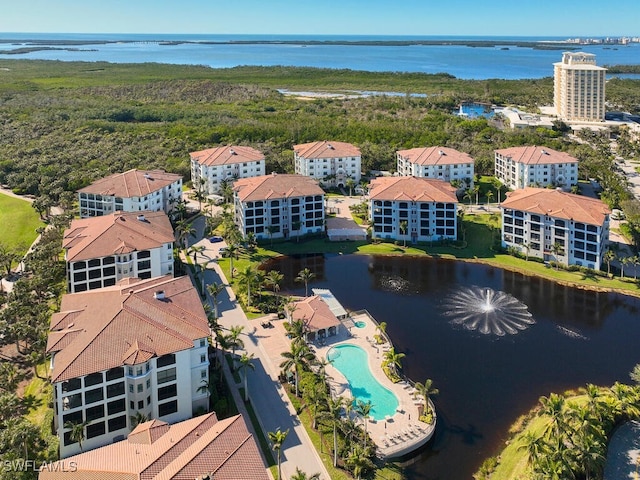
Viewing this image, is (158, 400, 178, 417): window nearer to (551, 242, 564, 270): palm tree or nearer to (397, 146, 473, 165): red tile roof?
(551, 242, 564, 270): palm tree

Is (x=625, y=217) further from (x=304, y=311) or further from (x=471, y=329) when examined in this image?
(x=304, y=311)

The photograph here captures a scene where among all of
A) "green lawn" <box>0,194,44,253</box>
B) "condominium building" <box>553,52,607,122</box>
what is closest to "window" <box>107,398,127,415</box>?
"green lawn" <box>0,194,44,253</box>

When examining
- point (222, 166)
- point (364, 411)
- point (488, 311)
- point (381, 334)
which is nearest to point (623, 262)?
point (488, 311)

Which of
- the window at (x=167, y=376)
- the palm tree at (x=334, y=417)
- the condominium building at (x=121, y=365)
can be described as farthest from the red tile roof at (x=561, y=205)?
the window at (x=167, y=376)

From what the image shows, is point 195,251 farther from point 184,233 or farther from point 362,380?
point 362,380

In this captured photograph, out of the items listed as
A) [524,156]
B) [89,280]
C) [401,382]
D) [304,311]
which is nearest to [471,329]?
[401,382]

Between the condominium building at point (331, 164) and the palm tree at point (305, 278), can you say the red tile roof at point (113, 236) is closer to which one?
the palm tree at point (305, 278)
